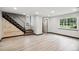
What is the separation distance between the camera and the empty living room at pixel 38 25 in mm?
5574

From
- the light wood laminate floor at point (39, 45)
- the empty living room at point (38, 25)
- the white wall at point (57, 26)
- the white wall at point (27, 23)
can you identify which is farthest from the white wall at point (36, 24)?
the light wood laminate floor at point (39, 45)

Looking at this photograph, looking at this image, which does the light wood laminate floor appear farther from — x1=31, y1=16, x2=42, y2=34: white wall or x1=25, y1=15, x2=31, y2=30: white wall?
x1=25, y1=15, x2=31, y2=30: white wall

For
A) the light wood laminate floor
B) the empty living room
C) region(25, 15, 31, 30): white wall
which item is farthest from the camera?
region(25, 15, 31, 30): white wall

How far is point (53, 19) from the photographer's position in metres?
9.91

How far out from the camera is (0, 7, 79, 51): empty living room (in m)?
5.57

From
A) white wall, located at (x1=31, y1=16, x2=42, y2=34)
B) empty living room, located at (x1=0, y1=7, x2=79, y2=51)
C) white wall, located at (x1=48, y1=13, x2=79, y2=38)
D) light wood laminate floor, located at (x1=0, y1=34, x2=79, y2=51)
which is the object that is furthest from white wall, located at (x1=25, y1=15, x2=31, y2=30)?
light wood laminate floor, located at (x1=0, y1=34, x2=79, y2=51)

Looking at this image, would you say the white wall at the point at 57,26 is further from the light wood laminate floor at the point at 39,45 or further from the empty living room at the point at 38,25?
the light wood laminate floor at the point at 39,45

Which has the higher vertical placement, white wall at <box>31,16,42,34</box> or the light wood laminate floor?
white wall at <box>31,16,42,34</box>

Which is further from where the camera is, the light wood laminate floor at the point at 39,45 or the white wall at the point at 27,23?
the white wall at the point at 27,23

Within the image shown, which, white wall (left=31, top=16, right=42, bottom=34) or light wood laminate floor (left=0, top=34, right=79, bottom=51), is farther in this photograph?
white wall (left=31, top=16, right=42, bottom=34)

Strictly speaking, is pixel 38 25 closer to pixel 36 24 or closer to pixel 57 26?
pixel 36 24

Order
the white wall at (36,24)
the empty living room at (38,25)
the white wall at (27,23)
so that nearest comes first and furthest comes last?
the empty living room at (38,25) → the white wall at (36,24) → the white wall at (27,23)
